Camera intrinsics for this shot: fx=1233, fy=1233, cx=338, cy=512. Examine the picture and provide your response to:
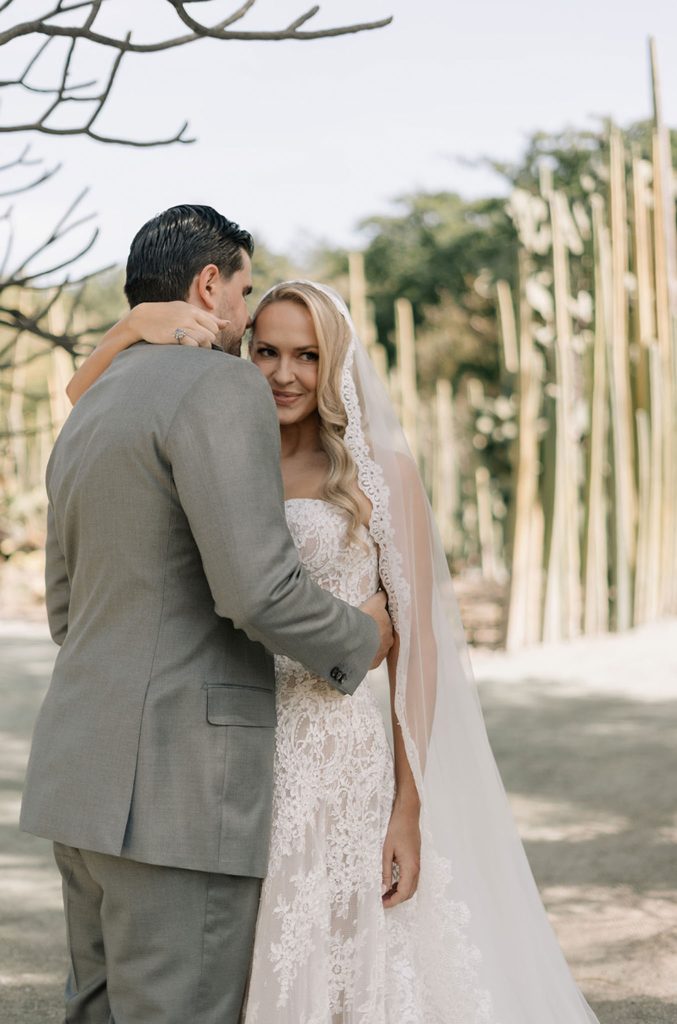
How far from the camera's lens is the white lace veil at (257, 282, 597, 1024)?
245 cm

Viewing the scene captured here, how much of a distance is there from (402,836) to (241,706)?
21.0 inches

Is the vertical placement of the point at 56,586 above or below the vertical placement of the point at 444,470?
above

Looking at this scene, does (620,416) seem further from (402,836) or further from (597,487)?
(402,836)

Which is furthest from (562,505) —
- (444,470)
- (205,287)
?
(205,287)

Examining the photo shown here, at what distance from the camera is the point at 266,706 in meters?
2.16

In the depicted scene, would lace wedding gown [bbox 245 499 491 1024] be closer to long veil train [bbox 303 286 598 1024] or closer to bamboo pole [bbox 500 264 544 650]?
long veil train [bbox 303 286 598 1024]

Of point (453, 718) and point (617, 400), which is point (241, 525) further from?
point (617, 400)

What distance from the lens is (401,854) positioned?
2.42 m

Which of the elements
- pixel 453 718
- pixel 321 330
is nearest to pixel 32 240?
pixel 321 330

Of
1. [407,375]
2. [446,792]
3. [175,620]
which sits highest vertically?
[407,375]

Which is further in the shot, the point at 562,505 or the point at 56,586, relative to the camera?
the point at 562,505

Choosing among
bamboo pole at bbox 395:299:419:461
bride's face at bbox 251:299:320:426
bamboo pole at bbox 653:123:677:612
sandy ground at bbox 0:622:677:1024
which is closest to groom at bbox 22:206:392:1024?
bride's face at bbox 251:299:320:426

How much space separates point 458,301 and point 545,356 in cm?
1389

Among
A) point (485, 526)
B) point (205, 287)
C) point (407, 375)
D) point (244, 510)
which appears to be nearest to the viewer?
point (244, 510)
